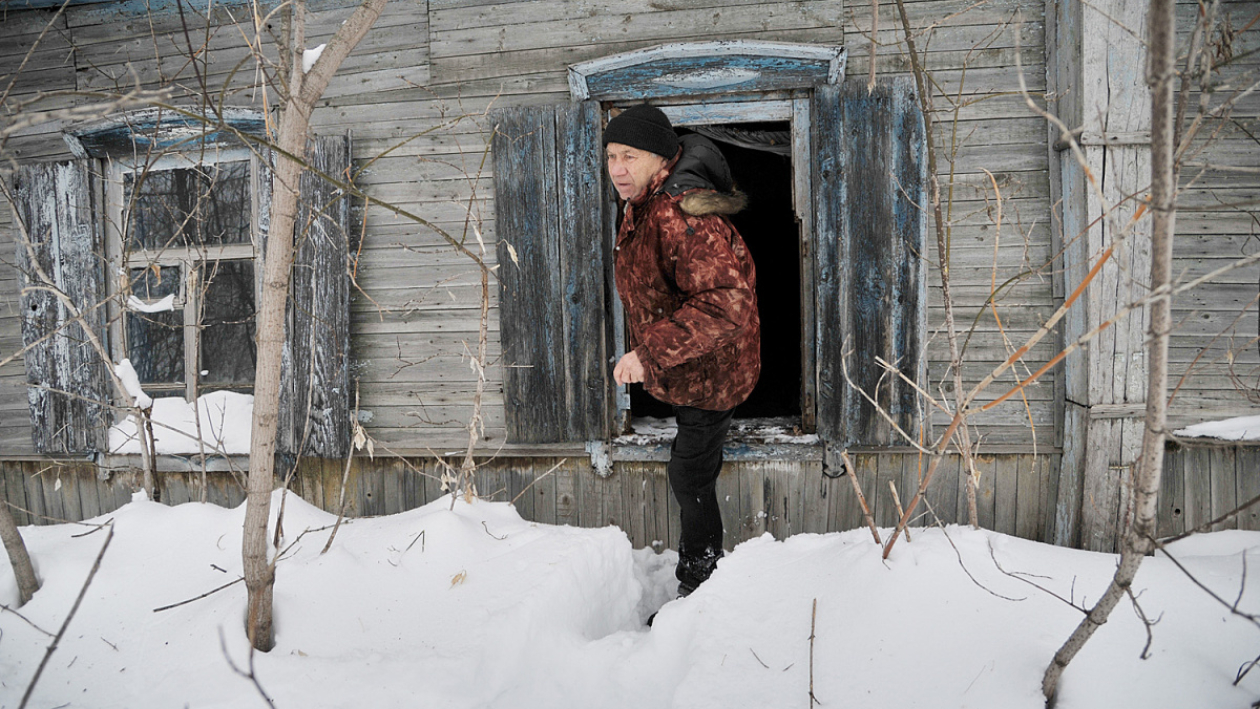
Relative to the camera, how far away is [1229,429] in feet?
9.80

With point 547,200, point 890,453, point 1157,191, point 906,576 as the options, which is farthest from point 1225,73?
point 547,200

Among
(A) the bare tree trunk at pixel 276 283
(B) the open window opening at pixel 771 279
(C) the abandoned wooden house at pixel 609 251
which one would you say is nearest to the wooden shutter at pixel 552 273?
(C) the abandoned wooden house at pixel 609 251

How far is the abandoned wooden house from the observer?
295 cm

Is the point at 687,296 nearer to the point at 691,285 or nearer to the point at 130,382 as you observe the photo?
the point at 691,285

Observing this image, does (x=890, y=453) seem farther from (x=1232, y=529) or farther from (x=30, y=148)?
(x=30, y=148)

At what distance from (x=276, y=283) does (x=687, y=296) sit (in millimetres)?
1369

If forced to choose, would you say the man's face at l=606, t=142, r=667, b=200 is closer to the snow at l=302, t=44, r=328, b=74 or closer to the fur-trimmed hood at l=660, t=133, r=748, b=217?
the fur-trimmed hood at l=660, t=133, r=748, b=217

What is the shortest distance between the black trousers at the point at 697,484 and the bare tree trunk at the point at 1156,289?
1359mm

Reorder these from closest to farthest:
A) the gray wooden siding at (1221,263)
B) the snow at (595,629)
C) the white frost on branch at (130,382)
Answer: the snow at (595,629)
the gray wooden siding at (1221,263)
the white frost on branch at (130,382)

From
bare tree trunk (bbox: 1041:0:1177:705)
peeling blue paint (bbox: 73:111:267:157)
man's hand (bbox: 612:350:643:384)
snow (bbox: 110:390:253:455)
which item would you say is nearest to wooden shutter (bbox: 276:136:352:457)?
snow (bbox: 110:390:253:455)

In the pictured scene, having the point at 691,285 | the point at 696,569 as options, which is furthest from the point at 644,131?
Result: the point at 696,569

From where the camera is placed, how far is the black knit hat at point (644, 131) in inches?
95.3

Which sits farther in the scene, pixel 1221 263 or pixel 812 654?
pixel 1221 263

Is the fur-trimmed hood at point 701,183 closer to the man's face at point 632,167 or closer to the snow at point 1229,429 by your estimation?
the man's face at point 632,167
